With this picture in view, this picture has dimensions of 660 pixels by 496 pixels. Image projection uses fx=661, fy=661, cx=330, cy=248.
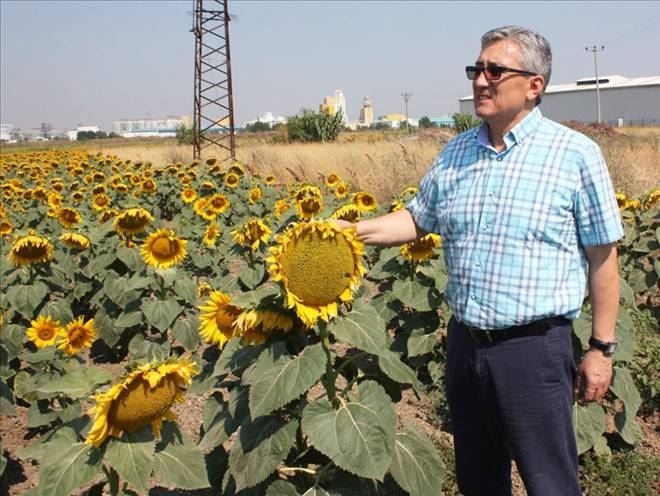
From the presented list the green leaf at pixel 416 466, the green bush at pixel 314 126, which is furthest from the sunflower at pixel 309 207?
the green bush at pixel 314 126

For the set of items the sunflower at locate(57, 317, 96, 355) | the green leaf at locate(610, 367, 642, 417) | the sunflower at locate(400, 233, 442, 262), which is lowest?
the green leaf at locate(610, 367, 642, 417)

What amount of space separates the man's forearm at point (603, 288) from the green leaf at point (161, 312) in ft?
8.71

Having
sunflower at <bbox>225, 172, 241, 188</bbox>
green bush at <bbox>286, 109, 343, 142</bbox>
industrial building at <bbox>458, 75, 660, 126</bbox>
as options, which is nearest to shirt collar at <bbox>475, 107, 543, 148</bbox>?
sunflower at <bbox>225, 172, 241, 188</bbox>

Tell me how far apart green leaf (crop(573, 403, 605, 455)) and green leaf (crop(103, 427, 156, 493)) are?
1954 mm

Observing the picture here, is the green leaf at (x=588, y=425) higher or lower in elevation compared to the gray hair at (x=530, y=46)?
lower

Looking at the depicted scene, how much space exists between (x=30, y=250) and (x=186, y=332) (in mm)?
1040

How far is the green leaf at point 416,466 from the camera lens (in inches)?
77.8

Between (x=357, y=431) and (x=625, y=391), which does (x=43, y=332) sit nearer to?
(x=357, y=431)

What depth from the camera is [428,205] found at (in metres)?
2.26

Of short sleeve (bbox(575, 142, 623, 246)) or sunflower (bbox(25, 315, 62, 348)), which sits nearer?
short sleeve (bbox(575, 142, 623, 246))

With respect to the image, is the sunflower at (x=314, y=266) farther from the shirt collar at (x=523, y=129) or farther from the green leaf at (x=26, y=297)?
the green leaf at (x=26, y=297)

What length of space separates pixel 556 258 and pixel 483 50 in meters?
0.65

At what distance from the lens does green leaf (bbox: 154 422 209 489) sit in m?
1.73

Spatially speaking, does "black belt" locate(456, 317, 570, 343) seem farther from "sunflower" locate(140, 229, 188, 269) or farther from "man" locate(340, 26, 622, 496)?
"sunflower" locate(140, 229, 188, 269)
